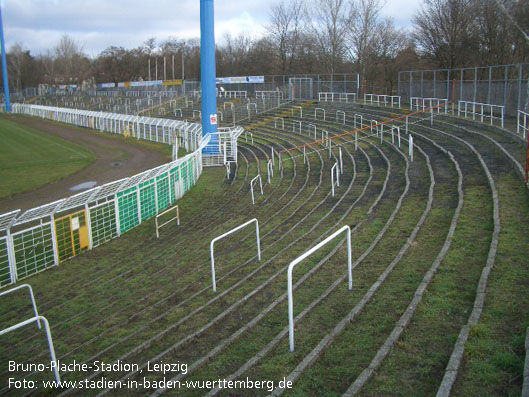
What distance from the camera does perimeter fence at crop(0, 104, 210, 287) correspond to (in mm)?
11930

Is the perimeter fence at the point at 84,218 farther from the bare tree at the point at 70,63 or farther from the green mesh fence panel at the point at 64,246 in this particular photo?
the bare tree at the point at 70,63

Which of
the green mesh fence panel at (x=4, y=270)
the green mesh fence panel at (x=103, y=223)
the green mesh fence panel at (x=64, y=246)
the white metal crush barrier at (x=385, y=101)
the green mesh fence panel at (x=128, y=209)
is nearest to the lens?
the green mesh fence panel at (x=4, y=270)

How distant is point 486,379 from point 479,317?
1394 millimetres

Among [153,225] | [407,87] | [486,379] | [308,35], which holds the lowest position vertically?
[153,225]

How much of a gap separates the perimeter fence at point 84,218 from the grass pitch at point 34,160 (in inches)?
269

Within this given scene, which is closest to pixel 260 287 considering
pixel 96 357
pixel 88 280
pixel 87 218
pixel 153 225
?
pixel 96 357

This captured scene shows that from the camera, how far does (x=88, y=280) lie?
36.1 ft

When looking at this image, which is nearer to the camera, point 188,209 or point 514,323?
point 514,323

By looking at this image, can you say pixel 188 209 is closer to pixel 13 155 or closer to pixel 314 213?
pixel 314 213

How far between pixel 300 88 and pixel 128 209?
94.5ft

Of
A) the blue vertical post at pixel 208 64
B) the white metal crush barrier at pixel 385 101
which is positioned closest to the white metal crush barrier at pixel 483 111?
the white metal crush barrier at pixel 385 101

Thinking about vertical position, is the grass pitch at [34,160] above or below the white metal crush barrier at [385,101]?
below

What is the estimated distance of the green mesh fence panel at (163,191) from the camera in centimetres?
1747

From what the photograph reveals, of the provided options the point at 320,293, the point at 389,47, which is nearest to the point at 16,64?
the point at 389,47
